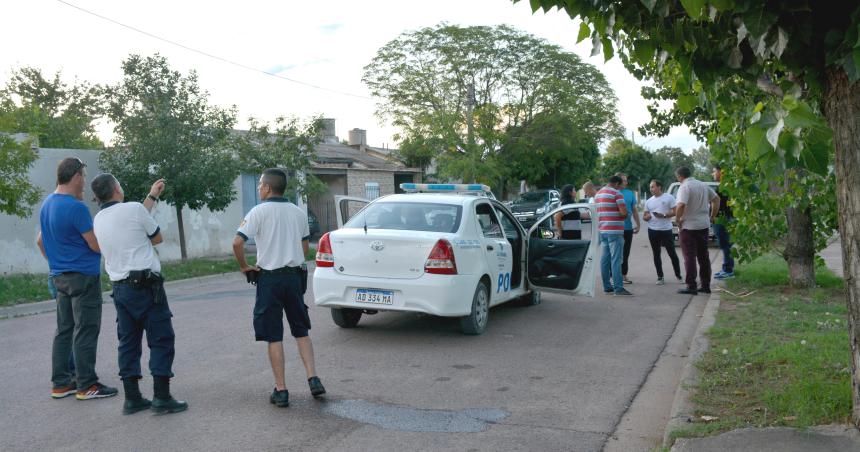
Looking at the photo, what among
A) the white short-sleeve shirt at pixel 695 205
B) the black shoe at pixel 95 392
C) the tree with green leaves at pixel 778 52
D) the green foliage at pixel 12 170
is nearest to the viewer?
the tree with green leaves at pixel 778 52

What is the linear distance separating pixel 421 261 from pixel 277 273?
7.57 feet

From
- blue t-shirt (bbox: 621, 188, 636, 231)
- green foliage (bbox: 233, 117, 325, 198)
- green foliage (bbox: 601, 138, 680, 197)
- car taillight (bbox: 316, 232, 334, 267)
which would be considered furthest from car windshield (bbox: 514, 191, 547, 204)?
green foliage (bbox: 601, 138, 680, 197)

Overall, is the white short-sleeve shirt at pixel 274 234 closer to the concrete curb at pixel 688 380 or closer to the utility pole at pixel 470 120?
the concrete curb at pixel 688 380

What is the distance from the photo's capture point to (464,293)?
319 inches

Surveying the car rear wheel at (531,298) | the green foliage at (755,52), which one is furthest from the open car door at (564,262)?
the green foliage at (755,52)

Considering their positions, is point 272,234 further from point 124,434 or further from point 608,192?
point 608,192

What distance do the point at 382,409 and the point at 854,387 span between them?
311 cm

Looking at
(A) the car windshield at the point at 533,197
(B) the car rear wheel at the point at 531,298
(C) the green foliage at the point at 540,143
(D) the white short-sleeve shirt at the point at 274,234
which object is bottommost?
(B) the car rear wheel at the point at 531,298

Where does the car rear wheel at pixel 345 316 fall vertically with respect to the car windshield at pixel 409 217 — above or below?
below

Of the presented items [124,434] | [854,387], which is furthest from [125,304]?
[854,387]

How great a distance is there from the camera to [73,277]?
601 cm

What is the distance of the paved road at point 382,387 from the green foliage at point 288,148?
11.8m

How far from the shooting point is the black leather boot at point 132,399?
5680 millimetres

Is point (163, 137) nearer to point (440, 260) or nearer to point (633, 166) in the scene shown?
point (440, 260)
